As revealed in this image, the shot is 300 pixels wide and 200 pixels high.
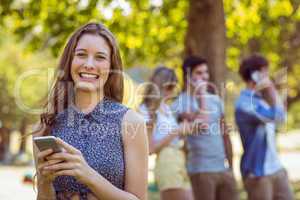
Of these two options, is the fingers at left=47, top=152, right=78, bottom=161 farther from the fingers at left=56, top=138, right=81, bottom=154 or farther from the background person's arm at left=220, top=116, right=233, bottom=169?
the background person's arm at left=220, top=116, right=233, bottom=169

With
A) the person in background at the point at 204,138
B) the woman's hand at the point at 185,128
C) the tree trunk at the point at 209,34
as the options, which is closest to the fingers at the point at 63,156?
the woman's hand at the point at 185,128

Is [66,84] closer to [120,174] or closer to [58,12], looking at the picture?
[120,174]

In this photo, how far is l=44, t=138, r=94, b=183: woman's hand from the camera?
2.62 meters

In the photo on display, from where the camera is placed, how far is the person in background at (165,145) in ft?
19.2

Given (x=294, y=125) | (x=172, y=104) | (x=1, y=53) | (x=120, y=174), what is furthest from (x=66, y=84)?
(x=294, y=125)

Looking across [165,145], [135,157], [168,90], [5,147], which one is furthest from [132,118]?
[5,147]

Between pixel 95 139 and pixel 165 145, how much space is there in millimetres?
2984

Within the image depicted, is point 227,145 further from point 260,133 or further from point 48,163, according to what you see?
point 48,163

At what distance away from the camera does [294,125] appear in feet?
174

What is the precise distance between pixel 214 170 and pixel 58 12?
17.4 feet

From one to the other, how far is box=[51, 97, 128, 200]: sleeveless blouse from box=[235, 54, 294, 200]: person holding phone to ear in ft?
11.6

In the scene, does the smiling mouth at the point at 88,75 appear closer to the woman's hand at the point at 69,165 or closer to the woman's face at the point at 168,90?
the woman's hand at the point at 69,165

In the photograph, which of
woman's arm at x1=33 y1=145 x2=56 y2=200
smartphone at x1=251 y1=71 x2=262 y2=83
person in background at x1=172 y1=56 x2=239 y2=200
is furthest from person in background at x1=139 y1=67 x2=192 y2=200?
woman's arm at x1=33 y1=145 x2=56 y2=200

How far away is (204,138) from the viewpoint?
250 inches
